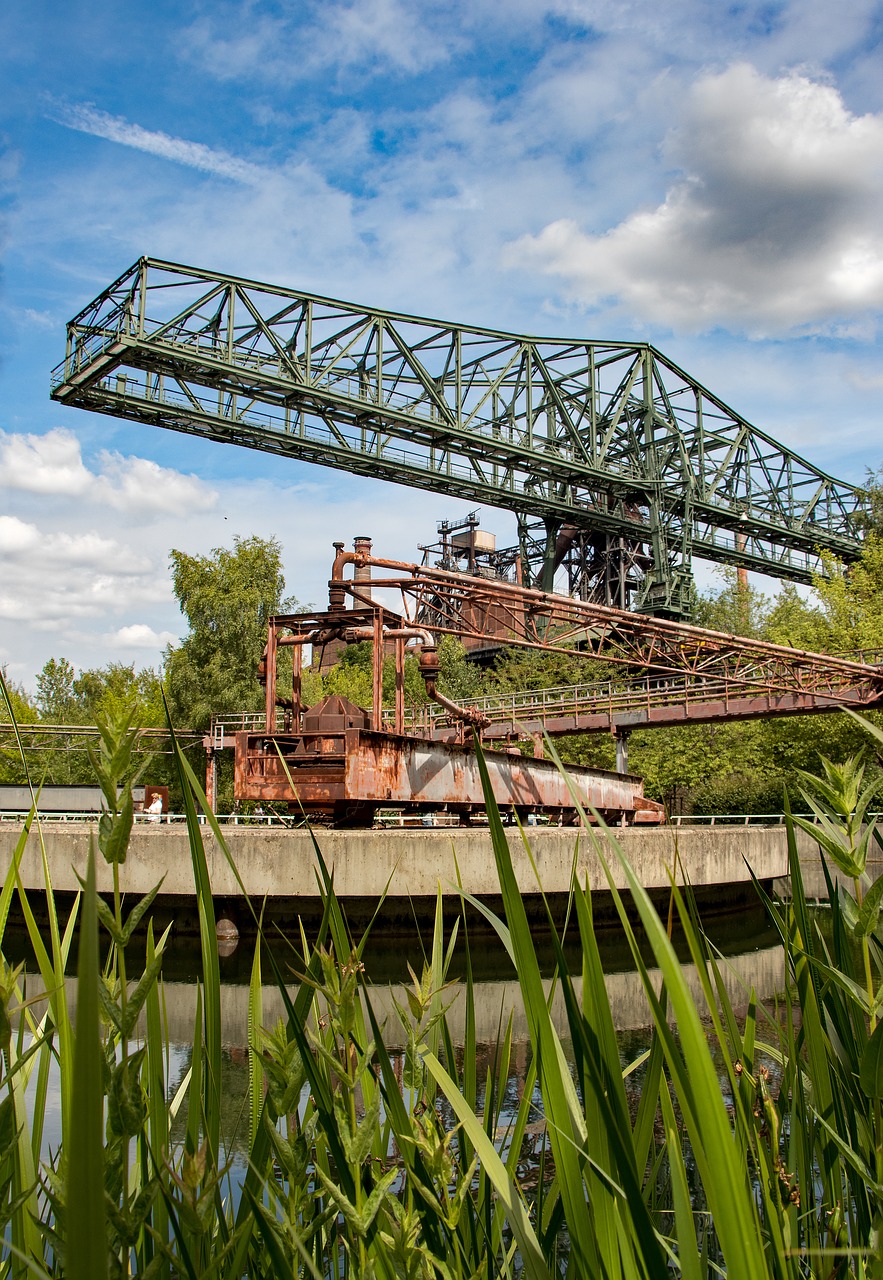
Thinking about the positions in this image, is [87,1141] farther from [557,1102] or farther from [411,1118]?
[411,1118]

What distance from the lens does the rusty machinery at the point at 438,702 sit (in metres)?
14.8

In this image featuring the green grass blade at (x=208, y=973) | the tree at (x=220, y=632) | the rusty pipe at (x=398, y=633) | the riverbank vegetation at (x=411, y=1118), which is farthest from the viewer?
the tree at (x=220, y=632)

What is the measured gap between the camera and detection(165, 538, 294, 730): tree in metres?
35.2

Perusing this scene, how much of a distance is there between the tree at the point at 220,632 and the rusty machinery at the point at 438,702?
12.6 m

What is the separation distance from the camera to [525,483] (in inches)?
1748

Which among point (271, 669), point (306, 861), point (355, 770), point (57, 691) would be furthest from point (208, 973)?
point (57, 691)

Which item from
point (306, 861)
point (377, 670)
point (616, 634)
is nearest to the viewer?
point (306, 861)

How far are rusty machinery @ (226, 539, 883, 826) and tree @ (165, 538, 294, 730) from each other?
41.5 ft

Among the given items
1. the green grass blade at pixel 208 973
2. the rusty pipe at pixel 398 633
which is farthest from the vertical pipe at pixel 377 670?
the green grass blade at pixel 208 973

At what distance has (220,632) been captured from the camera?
36.2m

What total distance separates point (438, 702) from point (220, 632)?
2018cm

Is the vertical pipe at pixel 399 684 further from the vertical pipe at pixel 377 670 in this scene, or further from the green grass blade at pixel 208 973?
the green grass blade at pixel 208 973

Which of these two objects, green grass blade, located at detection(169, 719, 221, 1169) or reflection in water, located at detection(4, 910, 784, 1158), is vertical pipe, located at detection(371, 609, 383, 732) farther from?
green grass blade, located at detection(169, 719, 221, 1169)

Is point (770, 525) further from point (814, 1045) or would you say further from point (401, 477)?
point (814, 1045)
